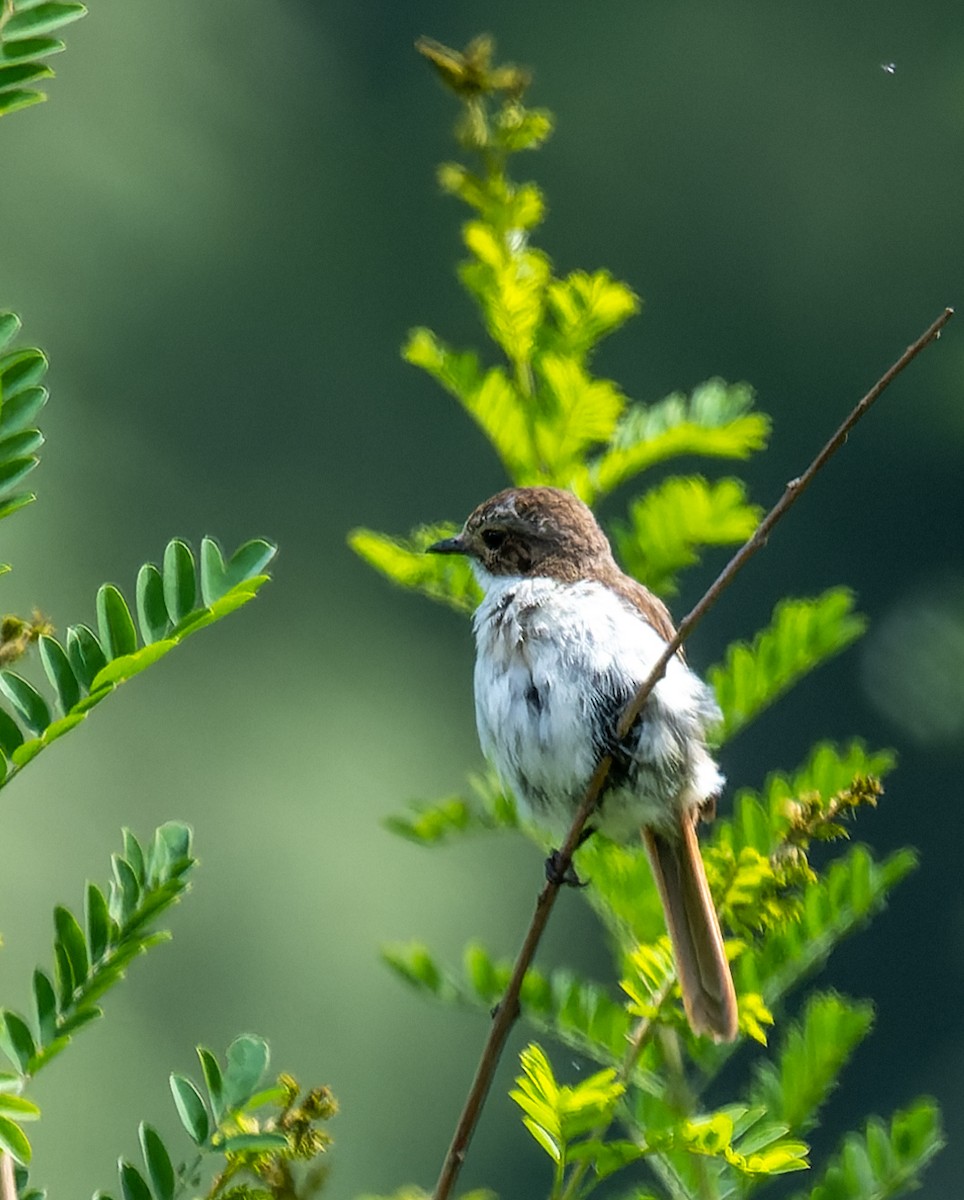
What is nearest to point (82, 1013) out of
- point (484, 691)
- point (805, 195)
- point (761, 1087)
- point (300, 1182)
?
point (300, 1182)

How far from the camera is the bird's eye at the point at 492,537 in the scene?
3.77m

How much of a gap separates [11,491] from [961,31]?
11.0 meters

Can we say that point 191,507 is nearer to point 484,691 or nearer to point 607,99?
point 607,99

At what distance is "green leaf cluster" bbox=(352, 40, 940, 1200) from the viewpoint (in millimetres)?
2076

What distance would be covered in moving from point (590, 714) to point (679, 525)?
0.73 m

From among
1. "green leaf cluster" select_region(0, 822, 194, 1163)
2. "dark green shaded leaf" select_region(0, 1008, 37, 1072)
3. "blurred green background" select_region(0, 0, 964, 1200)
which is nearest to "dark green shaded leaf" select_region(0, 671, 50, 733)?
"green leaf cluster" select_region(0, 822, 194, 1163)

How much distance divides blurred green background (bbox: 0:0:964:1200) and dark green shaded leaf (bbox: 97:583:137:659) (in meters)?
5.77

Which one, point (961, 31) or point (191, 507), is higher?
point (961, 31)

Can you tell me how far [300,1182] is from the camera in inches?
60.5

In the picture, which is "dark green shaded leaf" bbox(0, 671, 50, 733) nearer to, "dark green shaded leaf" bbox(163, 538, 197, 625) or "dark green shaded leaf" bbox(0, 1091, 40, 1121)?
"dark green shaded leaf" bbox(163, 538, 197, 625)

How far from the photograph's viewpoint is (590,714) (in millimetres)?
3475

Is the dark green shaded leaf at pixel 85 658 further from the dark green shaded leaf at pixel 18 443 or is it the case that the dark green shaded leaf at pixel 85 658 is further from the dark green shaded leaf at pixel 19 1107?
the dark green shaded leaf at pixel 19 1107

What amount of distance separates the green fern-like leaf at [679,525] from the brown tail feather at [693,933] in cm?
50

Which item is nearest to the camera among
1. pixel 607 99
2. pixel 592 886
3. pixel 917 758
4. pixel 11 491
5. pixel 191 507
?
→ pixel 11 491
